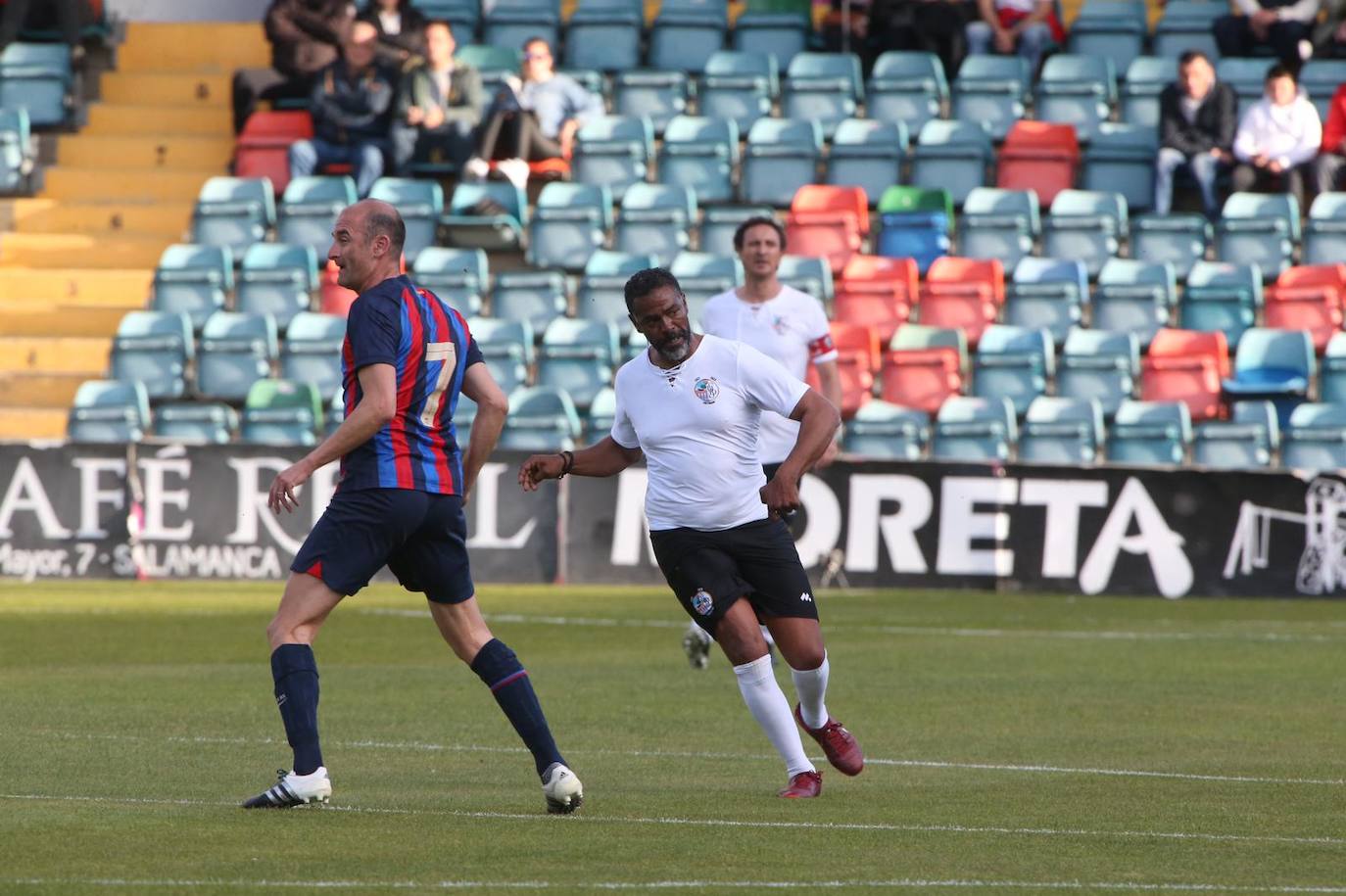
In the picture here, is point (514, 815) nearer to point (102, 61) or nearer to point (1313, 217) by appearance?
point (1313, 217)

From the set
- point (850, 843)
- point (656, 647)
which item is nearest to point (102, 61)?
point (656, 647)

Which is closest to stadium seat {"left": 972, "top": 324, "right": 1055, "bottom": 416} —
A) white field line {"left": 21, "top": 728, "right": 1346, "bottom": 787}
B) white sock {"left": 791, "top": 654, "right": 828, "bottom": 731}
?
white field line {"left": 21, "top": 728, "right": 1346, "bottom": 787}

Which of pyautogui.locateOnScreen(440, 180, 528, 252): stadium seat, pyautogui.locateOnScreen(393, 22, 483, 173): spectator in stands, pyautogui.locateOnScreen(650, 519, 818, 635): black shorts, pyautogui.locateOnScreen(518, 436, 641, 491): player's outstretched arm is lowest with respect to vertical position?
pyautogui.locateOnScreen(650, 519, 818, 635): black shorts

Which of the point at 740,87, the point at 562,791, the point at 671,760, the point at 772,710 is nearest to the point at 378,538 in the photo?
the point at 562,791

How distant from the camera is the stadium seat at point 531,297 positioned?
22.1 meters

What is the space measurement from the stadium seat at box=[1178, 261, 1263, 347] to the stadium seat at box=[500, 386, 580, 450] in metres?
5.89

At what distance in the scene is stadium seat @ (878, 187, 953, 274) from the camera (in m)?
22.2

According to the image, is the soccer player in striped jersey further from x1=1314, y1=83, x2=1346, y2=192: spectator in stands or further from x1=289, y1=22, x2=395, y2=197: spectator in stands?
x1=289, y1=22, x2=395, y2=197: spectator in stands

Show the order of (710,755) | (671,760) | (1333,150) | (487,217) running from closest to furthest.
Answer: (671,760) < (710,755) < (1333,150) < (487,217)

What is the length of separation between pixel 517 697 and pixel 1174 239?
15.3 metres

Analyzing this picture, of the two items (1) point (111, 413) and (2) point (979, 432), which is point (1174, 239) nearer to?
(2) point (979, 432)

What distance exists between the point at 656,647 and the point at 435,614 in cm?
683

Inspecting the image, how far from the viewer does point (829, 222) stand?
72.7ft

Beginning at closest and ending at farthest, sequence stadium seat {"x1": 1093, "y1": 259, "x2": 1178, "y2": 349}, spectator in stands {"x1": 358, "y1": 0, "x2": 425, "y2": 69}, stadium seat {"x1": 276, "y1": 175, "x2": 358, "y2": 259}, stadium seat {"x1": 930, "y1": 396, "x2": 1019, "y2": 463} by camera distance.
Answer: stadium seat {"x1": 930, "y1": 396, "x2": 1019, "y2": 463}, stadium seat {"x1": 1093, "y1": 259, "x2": 1178, "y2": 349}, stadium seat {"x1": 276, "y1": 175, "x2": 358, "y2": 259}, spectator in stands {"x1": 358, "y1": 0, "x2": 425, "y2": 69}
